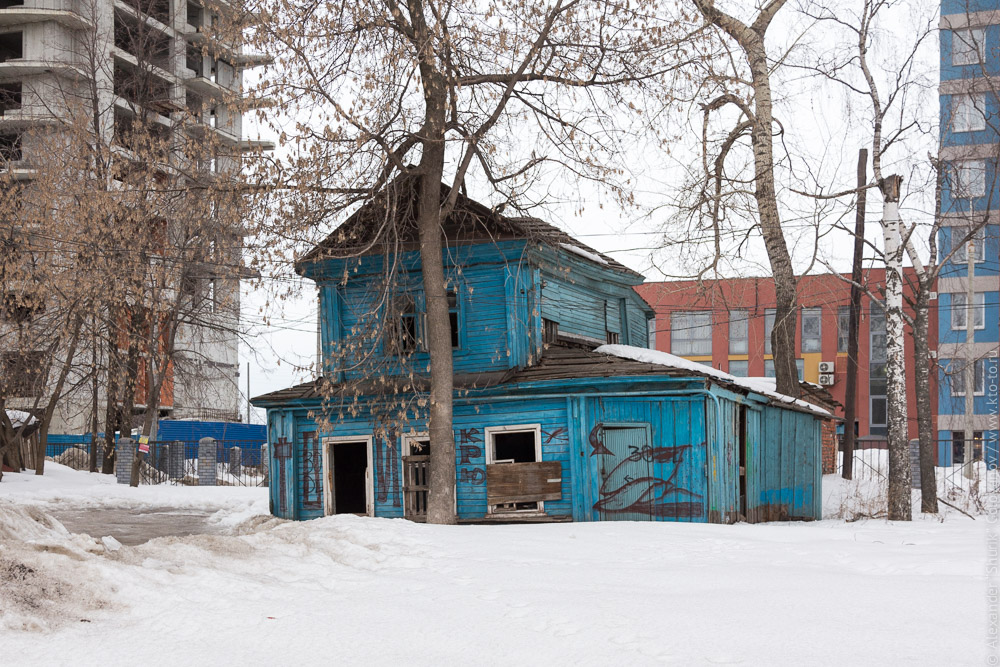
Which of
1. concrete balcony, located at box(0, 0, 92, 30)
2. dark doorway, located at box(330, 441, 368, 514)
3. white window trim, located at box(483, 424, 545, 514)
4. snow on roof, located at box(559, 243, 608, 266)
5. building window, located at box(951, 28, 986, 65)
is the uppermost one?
concrete balcony, located at box(0, 0, 92, 30)

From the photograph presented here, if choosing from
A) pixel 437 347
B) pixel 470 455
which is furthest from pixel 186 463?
pixel 437 347

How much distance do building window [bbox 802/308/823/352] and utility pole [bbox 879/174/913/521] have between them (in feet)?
120

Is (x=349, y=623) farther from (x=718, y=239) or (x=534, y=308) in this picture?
(x=718, y=239)

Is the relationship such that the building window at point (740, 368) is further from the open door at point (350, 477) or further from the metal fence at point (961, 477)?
the open door at point (350, 477)

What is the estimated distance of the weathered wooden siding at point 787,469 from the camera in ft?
69.1

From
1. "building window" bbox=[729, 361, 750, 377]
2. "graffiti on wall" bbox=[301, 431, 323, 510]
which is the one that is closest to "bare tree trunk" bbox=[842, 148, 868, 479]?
"graffiti on wall" bbox=[301, 431, 323, 510]

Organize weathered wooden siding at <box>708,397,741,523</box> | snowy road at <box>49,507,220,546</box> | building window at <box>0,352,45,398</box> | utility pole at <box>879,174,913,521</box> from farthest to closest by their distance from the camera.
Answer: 1. building window at <box>0,352,45,398</box>
2. snowy road at <box>49,507,220,546</box>
3. utility pole at <box>879,174,913,521</box>
4. weathered wooden siding at <box>708,397,741,523</box>

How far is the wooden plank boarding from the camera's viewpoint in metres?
19.0

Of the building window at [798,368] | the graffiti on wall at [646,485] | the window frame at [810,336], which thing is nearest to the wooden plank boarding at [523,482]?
the graffiti on wall at [646,485]

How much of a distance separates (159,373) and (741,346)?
115ft

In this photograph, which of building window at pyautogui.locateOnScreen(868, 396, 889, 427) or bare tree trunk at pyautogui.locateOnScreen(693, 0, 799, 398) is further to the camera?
building window at pyautogui.locateOnScreen(868, 396, 889, 427)

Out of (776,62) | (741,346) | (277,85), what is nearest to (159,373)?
(277,85)

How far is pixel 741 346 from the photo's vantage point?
5609 centimetres

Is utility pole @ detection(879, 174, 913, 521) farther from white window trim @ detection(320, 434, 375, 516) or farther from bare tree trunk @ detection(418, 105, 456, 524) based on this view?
white window trim @ detection(320, 434, 375, 516)
